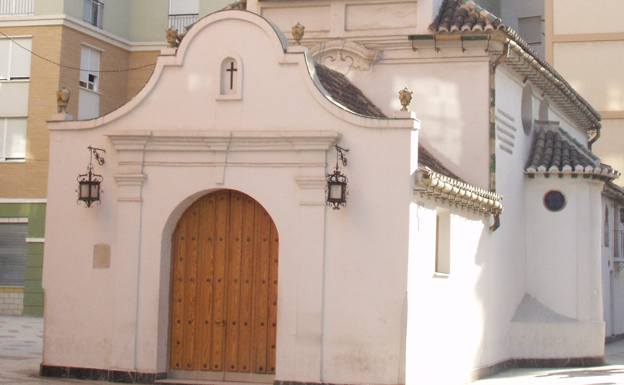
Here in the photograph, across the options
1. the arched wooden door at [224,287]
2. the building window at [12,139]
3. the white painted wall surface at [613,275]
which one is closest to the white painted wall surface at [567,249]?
the white painted wall surface at [613,275]

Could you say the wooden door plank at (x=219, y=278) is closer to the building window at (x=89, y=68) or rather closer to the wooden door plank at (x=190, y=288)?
the wooden door plank at (x=190, y=288)

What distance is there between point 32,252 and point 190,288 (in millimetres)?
16611

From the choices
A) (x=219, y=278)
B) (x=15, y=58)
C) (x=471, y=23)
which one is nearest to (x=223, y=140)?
(x=219, y=278)

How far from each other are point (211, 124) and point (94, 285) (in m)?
2.96

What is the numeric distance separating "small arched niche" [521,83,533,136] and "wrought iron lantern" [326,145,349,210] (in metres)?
7.40

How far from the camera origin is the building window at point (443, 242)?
14141 mm

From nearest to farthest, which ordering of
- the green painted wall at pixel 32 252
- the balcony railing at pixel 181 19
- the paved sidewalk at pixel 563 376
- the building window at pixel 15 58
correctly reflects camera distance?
1. the paved sidewalk at pixel 563 376
2. the green painted wall at pixel 32 252
3. the building window at pixel 15 58
4. the balcony railing at pixel 181 19

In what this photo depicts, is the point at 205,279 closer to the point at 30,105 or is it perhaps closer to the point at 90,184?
the point at 90,184

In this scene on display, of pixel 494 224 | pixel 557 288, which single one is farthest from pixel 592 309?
pixel 494 224

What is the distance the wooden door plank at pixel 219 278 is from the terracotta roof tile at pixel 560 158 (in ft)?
24.8

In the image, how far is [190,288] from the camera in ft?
43.5

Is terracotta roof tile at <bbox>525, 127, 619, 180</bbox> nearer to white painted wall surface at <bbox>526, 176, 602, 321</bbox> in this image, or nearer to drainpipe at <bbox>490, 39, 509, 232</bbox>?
white painted wall surface at <bbox>526, 176, 602, 321</bbox>

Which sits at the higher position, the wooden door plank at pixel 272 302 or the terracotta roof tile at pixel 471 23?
the terracotta roof tile at pixel 471 23

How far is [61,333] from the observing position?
43.9 ft
